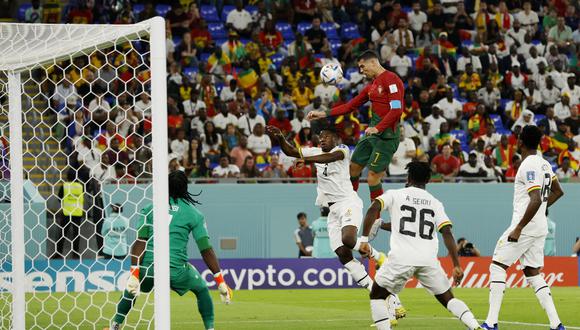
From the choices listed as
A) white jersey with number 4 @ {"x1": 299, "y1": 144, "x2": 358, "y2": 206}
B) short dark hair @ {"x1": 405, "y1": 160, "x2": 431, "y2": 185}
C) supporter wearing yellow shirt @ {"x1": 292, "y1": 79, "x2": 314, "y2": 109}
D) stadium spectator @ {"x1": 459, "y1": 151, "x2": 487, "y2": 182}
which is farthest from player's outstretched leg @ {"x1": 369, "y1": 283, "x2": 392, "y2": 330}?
supporter wearing yellow shirt @ {"x1": 292, "y1": 79, "x2": 314, "y2": 109}

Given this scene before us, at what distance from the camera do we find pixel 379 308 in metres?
9.83

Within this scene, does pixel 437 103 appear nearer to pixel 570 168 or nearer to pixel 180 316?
pixel 570 168

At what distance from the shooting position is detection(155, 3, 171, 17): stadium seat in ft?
90.3

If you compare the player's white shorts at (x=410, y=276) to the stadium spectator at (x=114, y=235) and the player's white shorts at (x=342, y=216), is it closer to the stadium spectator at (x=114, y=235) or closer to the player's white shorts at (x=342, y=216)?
the player's white shorts at (x=342, y=216)

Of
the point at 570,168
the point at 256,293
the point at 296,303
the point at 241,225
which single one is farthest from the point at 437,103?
the point at 296,303

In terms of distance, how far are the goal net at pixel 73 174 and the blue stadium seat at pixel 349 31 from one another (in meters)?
5.52

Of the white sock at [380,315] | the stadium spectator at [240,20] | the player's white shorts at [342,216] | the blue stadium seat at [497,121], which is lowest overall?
the white sock at [380,315]

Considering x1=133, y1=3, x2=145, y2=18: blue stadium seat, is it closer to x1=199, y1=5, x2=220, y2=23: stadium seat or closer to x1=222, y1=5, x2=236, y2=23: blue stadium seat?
x1=199, y1=5, x2=220, y2=23: stadium seat

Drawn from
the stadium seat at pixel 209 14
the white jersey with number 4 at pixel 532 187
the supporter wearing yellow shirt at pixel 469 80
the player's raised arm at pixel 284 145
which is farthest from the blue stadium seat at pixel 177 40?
the white jersey with number 4 at pixel 532 187

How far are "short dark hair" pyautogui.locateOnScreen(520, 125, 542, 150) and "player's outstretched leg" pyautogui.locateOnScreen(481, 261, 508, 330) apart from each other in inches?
49.8

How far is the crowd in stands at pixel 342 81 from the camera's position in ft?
76.8

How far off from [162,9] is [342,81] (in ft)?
16.9

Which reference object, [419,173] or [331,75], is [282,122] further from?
[419,173]

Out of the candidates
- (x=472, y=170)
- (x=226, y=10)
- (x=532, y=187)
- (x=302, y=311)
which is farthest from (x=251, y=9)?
(x=532, y=187)
